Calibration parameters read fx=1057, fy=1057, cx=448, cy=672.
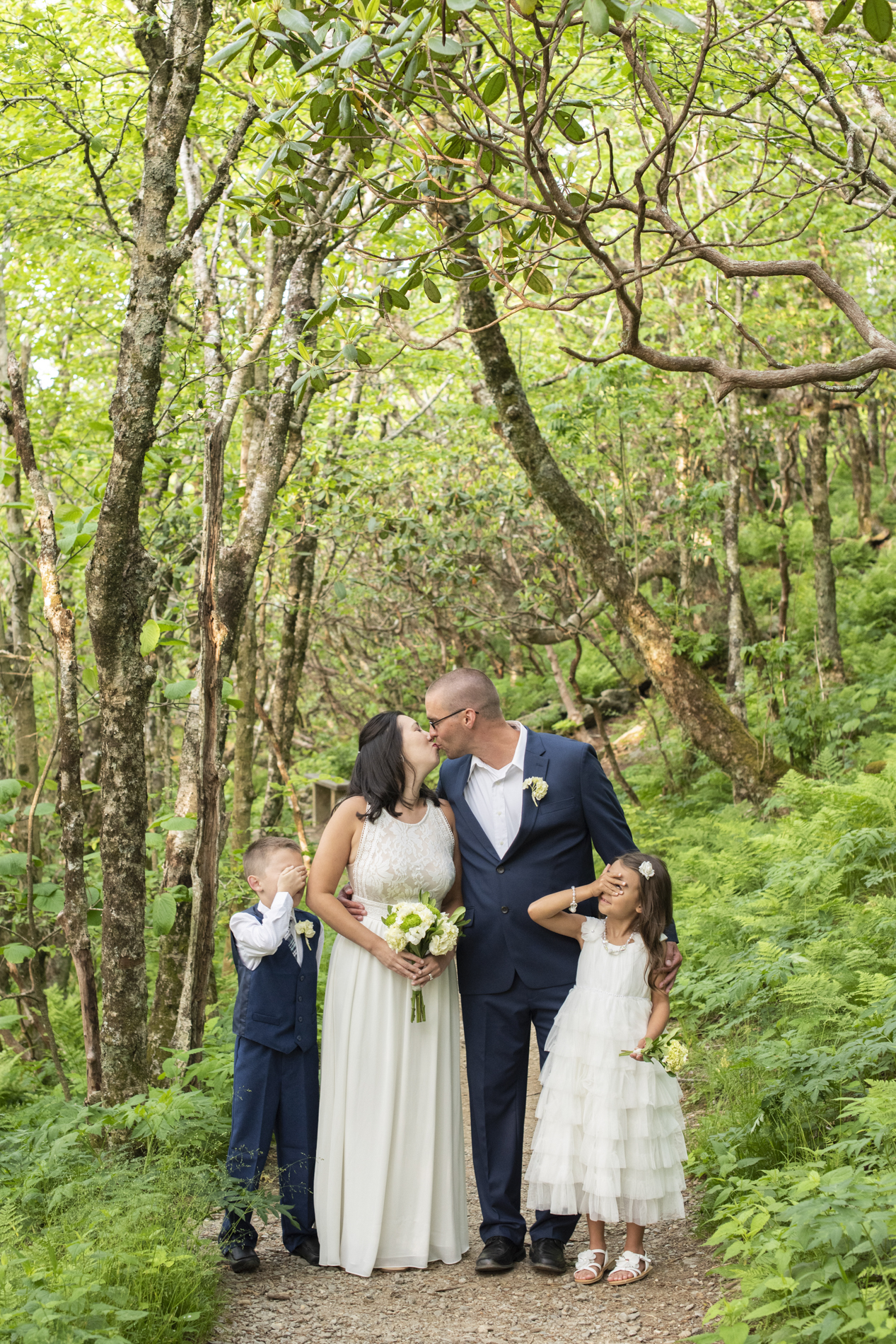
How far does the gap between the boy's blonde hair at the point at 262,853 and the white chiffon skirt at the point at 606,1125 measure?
A: 4.37ft

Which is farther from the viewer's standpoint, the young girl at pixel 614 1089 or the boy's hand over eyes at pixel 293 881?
the boy's hand over eyes at pixel 293 881

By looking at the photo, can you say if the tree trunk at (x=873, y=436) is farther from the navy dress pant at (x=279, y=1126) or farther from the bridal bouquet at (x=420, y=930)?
the navy dress pant at (x=279, y=1126)

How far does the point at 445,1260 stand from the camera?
166 inches

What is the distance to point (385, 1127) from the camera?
4.17 meters

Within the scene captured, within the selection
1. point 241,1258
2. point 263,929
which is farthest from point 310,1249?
point 263,929

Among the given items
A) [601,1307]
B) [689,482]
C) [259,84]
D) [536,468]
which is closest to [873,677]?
[689,482]

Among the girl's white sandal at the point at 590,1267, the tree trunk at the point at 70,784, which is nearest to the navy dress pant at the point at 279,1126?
the tree trunk at the point at 70,784

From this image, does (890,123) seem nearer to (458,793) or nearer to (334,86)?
(334,86)

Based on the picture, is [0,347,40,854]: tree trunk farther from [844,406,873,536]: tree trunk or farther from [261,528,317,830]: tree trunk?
[844,406,873,536]: tree trunk

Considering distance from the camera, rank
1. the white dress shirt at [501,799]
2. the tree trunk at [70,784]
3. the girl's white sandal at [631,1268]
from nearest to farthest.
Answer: the girl's white sandal at [631,1268]
the white dress shirt at [501,799]
the tree trunk at [70,784]

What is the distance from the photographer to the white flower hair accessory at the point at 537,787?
4223mm

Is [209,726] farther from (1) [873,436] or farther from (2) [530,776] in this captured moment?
(1) [873,436]

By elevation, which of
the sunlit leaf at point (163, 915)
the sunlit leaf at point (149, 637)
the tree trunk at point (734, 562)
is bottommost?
the sunlit leaf at point (163, 915)

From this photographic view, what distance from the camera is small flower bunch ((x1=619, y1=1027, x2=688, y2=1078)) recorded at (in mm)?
3623
